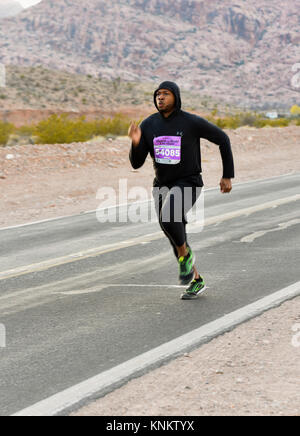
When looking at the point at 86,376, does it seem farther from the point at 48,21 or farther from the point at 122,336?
the point at 48,21

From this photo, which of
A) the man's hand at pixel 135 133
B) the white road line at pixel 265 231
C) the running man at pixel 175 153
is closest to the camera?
the man's hand at pixel 135 133

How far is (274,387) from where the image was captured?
446 cm

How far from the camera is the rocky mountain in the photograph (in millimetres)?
141125

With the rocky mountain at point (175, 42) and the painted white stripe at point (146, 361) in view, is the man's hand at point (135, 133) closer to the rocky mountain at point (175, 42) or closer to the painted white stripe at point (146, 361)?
the painted white stripe at point (146, 361)

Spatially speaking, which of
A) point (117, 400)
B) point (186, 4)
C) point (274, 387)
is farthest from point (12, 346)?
point (186, 4)

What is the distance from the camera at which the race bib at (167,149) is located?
21.4 feet

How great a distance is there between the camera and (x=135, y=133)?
645 centimetres

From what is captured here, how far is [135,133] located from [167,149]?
0.34 meters

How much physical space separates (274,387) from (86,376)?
4.15 ft

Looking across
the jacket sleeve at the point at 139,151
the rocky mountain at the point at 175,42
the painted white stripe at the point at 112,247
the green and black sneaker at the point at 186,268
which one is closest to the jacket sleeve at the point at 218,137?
the jacket sleeve at the point at 139,151

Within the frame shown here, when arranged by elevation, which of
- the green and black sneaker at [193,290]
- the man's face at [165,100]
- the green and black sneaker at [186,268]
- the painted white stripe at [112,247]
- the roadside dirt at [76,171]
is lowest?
the roadside dirt at [76,171]

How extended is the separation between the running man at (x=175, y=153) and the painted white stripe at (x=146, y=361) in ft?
2.74

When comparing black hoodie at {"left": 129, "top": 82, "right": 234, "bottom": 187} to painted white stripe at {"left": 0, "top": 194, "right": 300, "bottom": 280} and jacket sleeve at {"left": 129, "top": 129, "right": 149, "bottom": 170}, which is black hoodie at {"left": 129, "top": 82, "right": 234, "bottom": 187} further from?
painted white stripe at {"left": 0, "top": 194, "right": 300, "bottom": 280}
